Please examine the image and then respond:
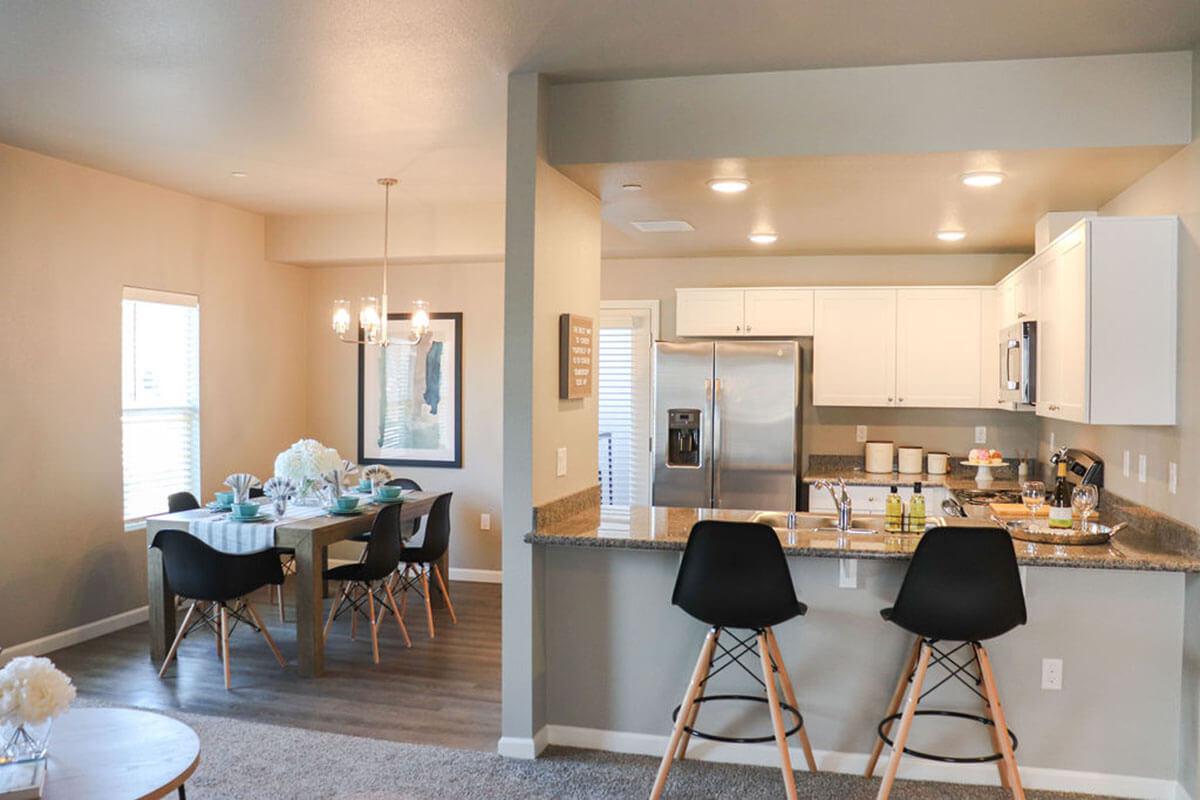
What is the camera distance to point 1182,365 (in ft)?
10.9

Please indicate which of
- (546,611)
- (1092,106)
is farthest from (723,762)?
(1092,106)

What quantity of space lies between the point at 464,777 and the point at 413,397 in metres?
3.88

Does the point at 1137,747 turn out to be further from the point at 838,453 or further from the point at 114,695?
the point at 114,695

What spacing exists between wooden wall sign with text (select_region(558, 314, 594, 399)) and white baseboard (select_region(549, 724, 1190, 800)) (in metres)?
1.36

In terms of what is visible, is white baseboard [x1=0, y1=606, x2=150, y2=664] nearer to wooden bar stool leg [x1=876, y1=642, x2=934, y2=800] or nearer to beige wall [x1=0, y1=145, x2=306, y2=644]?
beige wall [x1=0, y1=145, x2=306, y2=644]

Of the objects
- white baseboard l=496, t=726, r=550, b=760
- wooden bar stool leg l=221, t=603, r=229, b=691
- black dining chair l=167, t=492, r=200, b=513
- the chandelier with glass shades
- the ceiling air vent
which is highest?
the ceiling air vent

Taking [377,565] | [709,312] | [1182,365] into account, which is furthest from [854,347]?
[377,565]

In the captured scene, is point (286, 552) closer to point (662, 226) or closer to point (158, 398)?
point (158, 398)

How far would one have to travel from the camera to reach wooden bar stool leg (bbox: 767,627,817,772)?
3311 mm

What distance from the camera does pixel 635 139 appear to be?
365 cm

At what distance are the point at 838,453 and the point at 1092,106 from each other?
11.1 ft

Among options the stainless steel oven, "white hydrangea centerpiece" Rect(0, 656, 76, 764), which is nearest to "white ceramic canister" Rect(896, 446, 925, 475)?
the stainless steel oven

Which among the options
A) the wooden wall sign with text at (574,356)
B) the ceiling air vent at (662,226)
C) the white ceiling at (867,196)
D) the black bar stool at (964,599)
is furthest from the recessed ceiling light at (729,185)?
the black bar stool at (964,599)

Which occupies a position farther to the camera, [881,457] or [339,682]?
[881,457]
